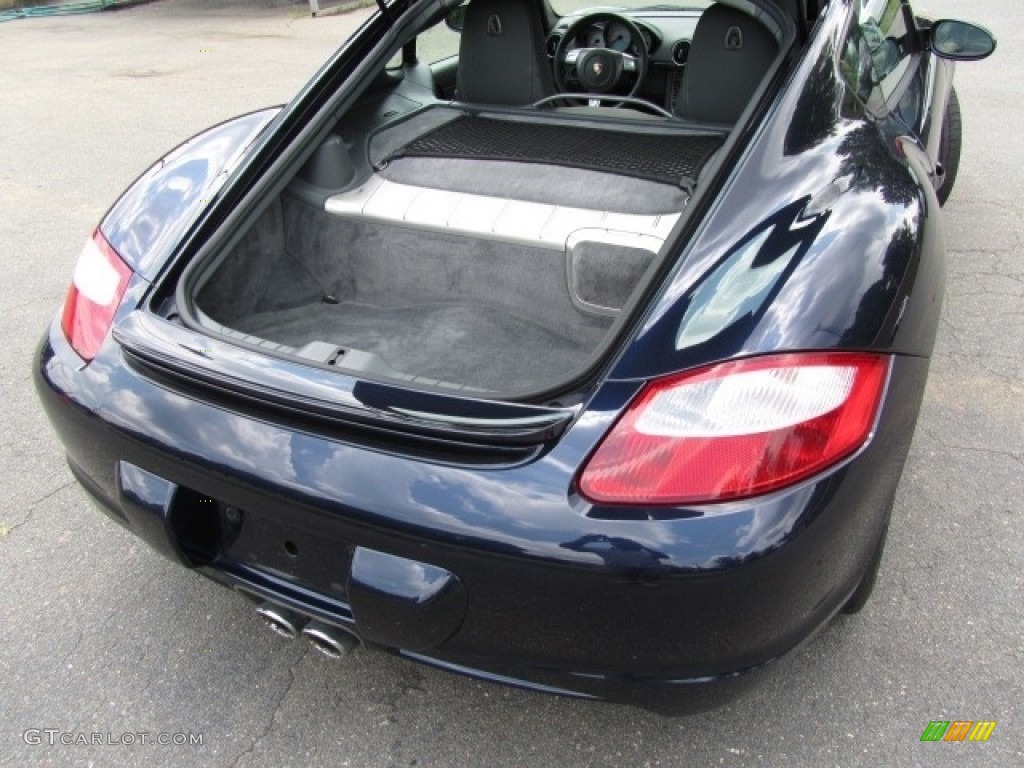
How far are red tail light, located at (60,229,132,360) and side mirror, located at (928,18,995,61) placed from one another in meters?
2.60

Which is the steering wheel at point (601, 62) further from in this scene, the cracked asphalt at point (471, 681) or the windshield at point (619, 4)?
the cracked asphalt at point (471, 681)

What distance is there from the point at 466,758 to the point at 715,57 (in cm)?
189

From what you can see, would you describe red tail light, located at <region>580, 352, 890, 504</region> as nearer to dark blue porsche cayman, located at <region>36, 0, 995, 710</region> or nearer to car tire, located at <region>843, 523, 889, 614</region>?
dark blue porsche cayman, located at <region>36, 0, 995, 710</region>

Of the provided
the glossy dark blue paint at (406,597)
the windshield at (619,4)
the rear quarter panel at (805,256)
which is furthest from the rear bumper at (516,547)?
the windshield at (619,4)

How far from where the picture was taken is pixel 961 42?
2.74 metres

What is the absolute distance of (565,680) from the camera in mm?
1357

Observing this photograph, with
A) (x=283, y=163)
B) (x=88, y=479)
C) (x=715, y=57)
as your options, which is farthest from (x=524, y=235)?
(x=88, y=479)

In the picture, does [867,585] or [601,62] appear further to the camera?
[601,62]

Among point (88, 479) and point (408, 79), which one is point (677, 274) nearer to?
point (88, 479)

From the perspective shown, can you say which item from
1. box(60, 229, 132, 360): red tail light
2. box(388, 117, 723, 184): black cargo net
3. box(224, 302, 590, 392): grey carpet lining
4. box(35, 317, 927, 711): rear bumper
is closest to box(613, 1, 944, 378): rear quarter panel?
box(35, 317, 927, 711): rear bumper

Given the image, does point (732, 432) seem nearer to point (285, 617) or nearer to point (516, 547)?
point (516, 547)

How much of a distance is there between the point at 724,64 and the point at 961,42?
3.36ft

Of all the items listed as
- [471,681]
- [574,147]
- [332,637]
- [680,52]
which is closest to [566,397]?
[332,637]

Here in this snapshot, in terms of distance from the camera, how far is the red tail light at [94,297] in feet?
5.59
